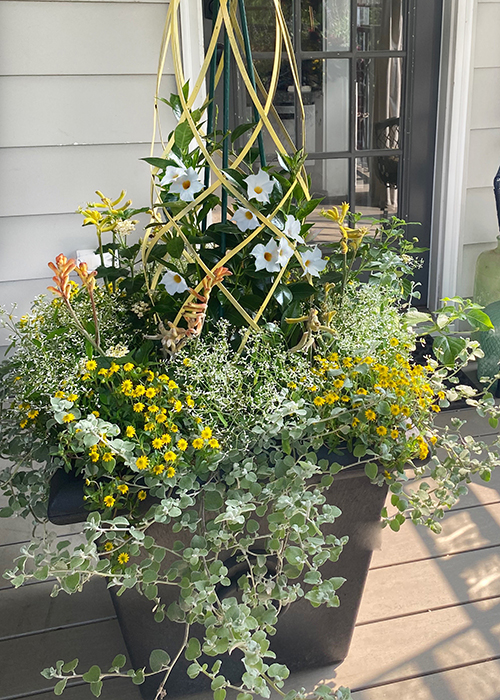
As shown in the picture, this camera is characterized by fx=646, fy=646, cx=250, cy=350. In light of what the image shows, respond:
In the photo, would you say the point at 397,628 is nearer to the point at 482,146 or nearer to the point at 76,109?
the point at 76,109

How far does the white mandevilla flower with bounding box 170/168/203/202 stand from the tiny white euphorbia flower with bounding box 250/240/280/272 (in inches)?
5.2

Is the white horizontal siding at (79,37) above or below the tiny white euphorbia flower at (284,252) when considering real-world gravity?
above

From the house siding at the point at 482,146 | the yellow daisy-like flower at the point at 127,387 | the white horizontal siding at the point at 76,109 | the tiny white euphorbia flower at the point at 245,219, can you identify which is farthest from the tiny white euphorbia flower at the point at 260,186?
the house siding at the point at 482,146

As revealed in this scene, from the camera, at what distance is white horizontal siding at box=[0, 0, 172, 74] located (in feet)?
6.63

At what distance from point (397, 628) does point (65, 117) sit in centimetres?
181

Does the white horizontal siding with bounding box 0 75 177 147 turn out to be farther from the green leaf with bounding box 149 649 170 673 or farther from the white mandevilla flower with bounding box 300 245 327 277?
the green leaf with bounding box 149 649 170 673

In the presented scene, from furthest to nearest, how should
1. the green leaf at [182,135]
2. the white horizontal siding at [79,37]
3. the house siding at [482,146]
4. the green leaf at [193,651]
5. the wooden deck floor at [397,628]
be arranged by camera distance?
the house siding at [482,146] < the white horizontal siding at [79,37] < the wooden deck floor at [397,628] < the green leaf at [182,135] < the green leaf at [193,651]

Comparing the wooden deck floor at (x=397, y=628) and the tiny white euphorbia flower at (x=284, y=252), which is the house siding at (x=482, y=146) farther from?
the tiny white euphorbia flower at (x=284, y=252)

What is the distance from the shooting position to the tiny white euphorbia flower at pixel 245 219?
3.41 feet

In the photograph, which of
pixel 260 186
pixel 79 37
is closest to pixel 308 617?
pixel 260 186

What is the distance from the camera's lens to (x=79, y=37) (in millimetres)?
2064

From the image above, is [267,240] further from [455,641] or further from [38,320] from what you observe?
[455,641]

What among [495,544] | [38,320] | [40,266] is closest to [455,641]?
[495,544]

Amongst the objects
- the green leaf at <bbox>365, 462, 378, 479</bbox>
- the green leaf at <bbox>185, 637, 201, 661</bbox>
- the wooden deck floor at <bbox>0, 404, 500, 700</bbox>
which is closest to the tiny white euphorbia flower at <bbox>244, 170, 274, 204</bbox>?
the green leaf at <bbox>365, 462, 378, 479</bbox>
